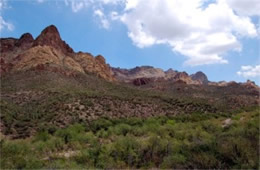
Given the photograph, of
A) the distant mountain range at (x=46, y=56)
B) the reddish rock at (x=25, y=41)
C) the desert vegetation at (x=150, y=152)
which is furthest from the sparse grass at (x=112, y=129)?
the reddish rock at (x=25, y=41)

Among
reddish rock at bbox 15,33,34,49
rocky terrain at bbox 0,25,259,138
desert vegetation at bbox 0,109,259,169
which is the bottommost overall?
desert vegetation at bbox 0,109,259,169

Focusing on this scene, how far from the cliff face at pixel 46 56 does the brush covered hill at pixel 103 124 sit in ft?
1.79

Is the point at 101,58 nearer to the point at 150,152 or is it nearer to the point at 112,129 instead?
the point at 112,129

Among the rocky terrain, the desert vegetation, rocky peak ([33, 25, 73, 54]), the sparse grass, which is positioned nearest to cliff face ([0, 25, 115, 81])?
rocky peak ([33, 25, 73, 54])

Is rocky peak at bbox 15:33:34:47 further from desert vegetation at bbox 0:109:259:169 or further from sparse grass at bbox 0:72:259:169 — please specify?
desert vegetation at bbox 0:109:259:169

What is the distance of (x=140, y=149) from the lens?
18031 millimetres

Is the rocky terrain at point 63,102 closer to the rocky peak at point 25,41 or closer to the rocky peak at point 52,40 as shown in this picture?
the rocky peak at point 52,40

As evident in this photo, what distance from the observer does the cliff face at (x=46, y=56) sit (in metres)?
63.6

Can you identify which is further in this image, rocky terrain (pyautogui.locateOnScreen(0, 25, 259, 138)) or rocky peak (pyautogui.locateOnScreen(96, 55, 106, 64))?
rocky peak (pyautogui.locateOnScreen(96, 55, 106, 64))

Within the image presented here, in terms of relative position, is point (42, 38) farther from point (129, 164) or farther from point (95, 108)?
point (129, 164)

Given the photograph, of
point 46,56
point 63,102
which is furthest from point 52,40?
point 63,102

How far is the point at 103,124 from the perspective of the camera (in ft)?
109

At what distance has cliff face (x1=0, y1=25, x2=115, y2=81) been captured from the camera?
209ft

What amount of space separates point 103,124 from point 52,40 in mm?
58952
